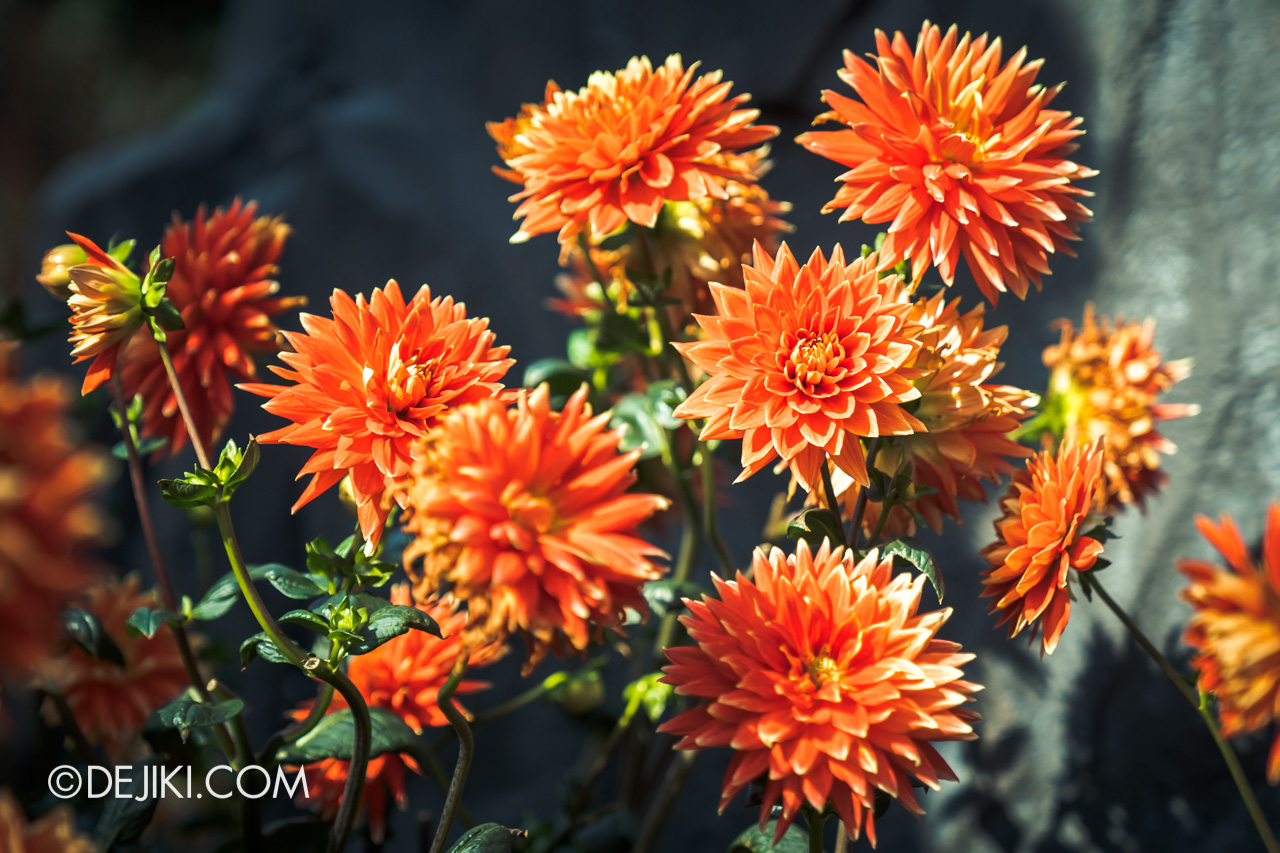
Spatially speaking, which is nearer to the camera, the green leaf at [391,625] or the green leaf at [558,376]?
the green leaf at [391,625]

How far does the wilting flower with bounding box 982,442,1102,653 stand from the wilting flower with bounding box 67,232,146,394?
50 centimetres

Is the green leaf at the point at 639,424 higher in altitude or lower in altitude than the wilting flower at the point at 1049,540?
higher

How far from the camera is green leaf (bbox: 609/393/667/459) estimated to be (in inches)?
22.9

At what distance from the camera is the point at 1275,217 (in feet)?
2.29

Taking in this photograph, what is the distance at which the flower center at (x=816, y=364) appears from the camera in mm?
410

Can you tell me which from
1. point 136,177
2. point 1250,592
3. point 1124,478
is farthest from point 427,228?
point 1250,592

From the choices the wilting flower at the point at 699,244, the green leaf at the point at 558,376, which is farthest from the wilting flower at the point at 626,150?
the green leaf at the point at 558,376

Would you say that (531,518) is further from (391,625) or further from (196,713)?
(196,713)

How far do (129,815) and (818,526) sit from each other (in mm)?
446

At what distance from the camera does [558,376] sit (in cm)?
65

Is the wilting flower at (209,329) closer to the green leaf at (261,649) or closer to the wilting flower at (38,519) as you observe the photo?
the green leaf at (261,649)

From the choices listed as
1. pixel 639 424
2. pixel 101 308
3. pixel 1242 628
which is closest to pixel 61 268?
pixel 101 308

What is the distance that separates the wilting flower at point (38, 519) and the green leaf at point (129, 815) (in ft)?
1.01

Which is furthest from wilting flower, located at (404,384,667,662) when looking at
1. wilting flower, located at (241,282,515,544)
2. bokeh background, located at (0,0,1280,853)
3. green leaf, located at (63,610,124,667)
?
bokeh background, located at (0,0,1280,853)
